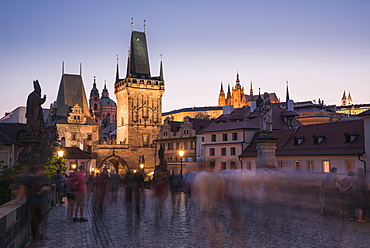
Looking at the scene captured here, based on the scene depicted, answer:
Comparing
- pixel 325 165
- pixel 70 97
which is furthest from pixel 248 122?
pixel 70 97

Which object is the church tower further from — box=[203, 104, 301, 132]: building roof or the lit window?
the lit window

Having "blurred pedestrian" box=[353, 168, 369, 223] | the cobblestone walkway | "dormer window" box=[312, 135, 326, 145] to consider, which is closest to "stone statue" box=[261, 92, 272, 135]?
the cobblestone walkway

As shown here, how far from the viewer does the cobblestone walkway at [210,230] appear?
11172 millimetres

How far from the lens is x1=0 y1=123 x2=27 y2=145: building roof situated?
44.0 meters

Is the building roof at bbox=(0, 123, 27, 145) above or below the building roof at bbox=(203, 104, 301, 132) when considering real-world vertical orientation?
below

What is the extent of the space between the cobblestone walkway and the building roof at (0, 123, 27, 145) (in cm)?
2966

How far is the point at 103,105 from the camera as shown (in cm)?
19512

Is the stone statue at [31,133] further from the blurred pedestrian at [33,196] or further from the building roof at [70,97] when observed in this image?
the building roof at [70,97]

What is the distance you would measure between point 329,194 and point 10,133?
4026 cm

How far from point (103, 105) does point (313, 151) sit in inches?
6486

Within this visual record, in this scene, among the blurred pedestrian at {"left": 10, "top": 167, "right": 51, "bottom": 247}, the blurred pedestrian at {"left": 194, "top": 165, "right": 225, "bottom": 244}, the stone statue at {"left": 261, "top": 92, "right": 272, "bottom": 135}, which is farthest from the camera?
the stone statue at {"left": 261, "top": 92, "right": 272, "bottom": 135}

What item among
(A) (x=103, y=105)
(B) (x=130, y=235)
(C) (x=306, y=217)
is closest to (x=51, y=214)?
(B) (x=130, y=235)

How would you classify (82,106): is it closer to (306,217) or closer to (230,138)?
(230,138)

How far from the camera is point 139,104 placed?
3339 inches
